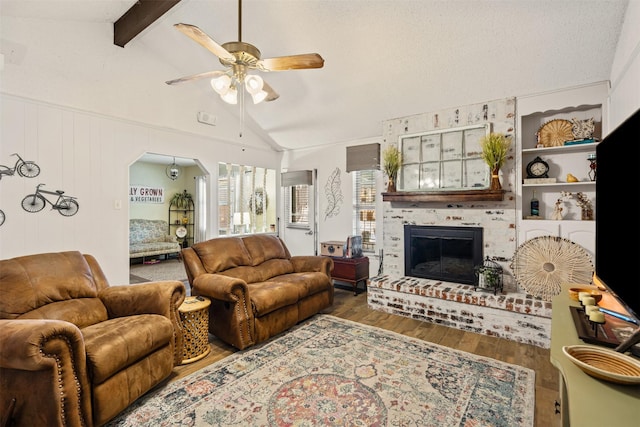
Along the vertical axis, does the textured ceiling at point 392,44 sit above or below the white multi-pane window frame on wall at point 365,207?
above

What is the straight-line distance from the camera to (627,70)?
2.31 m

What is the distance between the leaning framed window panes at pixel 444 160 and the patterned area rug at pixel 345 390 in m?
1.98

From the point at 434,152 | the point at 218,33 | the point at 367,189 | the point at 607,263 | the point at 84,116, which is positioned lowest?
the point at 607,263

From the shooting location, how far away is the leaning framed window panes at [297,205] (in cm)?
579

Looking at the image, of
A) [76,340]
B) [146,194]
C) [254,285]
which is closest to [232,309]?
[254,285]

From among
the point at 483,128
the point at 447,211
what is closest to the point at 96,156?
the point at 447,211

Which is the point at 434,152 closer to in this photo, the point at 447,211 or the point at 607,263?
the point at 447,211

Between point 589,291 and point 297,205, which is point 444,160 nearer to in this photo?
point 589,291

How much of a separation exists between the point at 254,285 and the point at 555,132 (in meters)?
3.57

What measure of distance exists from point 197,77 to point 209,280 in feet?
5.78

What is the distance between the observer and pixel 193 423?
1850 mm

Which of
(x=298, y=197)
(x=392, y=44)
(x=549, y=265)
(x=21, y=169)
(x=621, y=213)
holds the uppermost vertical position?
(x=392, y=44)

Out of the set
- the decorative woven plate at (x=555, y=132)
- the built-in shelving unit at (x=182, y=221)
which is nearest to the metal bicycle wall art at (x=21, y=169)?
the built-in shelving unit at (x=182, y=221)

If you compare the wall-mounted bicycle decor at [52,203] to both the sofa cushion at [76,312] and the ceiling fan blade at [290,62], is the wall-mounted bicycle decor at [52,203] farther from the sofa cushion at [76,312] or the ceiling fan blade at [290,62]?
the ceiling fan blade at [290,62]
